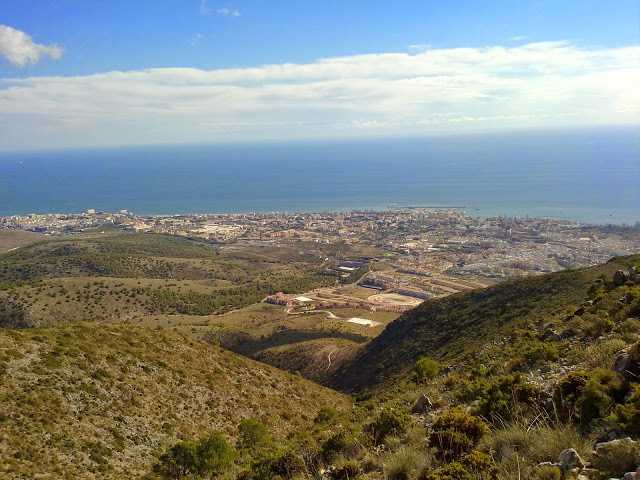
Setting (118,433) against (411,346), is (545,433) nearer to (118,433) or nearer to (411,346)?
(118,433)

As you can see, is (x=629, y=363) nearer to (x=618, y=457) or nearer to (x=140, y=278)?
(x=618, y=457)

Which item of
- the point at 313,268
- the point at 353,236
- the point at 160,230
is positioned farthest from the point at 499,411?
the point at 160,230

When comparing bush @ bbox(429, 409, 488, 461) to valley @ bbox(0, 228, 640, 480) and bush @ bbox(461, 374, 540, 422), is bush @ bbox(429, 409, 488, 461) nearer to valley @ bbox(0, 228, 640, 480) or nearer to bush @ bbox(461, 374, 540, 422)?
valley @ bbox(0, 228, 640, 480)

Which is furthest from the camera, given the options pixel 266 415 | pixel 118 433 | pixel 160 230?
pixel 160 230

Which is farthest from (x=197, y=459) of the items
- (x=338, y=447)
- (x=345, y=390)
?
(x=345, y=390)

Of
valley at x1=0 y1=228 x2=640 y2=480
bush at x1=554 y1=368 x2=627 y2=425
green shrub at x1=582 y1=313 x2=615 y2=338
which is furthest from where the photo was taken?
green shrub at x1=582 y1=313 x2=615 y2=338

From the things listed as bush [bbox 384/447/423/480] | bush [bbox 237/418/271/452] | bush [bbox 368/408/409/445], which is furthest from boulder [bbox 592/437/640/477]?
bush [bbox 237/418/271/452]

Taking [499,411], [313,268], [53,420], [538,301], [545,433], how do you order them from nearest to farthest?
1. [545,433]
2. [499,411]
3. [53,420]
4. [538,301]
5. [313,268]
